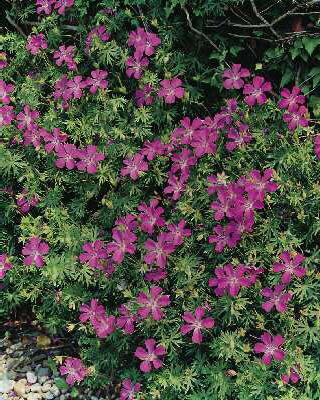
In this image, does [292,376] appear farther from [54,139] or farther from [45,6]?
[45,6]

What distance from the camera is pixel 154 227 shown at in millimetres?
3215

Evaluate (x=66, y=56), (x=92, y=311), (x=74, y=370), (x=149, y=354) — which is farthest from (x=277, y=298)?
(x=66, y=56)

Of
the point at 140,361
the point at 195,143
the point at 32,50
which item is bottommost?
the point at 140,361

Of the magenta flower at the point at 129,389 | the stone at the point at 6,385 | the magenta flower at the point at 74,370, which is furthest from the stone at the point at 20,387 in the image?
the magenta flower at the point at 129,389

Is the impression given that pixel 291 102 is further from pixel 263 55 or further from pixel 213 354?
pixel 213 354

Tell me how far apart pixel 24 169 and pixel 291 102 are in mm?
1414

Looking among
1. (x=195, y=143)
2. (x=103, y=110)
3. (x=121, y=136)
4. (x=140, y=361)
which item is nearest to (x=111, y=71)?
(x=103, y=110)

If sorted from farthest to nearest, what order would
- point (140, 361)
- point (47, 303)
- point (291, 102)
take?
point (47, 303)
point (140, 361)
point (291, 102)

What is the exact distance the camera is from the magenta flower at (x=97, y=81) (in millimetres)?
3459

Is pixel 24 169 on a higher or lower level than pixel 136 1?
lower

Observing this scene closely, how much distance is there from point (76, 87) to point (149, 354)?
4.49 ft

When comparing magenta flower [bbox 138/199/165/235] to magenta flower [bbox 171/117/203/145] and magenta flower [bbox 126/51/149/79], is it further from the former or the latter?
magenta flower [bbox 126/51/149/79]

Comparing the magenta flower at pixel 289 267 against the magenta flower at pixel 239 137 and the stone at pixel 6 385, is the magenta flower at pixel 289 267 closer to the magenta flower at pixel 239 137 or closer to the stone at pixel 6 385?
the magenta flower at pixel 239 137

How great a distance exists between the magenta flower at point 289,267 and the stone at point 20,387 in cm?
157
